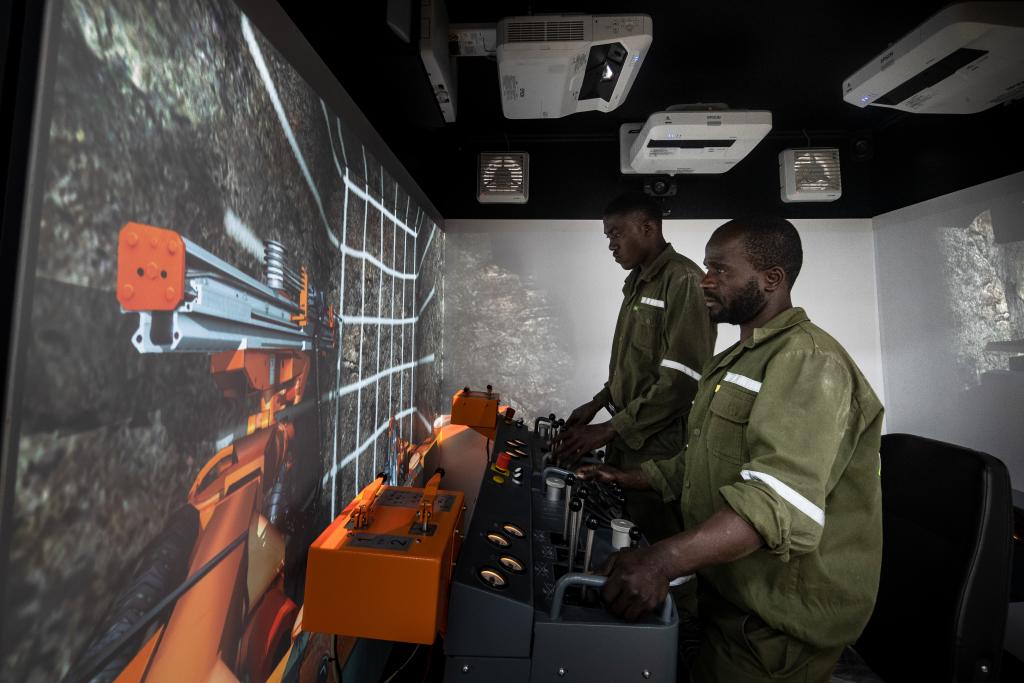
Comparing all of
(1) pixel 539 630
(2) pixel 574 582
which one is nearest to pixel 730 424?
(2) pixel 574 582

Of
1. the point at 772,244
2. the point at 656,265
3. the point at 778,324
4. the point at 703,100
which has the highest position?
the point at 703,100

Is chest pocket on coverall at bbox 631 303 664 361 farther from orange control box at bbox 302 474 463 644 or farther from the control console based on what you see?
orange control box at bbox 302 474 463 644

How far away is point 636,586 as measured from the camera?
912mm

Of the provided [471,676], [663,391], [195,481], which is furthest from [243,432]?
[663,391]

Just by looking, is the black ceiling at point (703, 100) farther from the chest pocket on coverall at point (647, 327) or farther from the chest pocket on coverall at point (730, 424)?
the chest pocket on coverall at point (730, 424)

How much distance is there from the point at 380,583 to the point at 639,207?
6.16 ft

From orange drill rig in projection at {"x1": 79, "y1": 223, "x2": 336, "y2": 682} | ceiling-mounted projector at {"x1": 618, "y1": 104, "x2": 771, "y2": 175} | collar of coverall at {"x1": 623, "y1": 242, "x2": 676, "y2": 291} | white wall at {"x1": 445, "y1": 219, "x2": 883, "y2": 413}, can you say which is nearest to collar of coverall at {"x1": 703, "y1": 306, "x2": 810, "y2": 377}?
collar of coverall at {"x1": 623, "y1": 242, "x2": 676, "y2": 291}

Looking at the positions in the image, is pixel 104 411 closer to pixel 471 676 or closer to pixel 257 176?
pixel 257 176

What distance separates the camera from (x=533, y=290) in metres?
3.48

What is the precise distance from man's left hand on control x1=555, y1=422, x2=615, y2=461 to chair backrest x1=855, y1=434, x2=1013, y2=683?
947mm

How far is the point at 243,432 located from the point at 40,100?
63 cm

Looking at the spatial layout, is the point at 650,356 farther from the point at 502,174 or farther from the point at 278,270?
the point at 502,174

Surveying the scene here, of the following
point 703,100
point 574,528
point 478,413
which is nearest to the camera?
point 574,528

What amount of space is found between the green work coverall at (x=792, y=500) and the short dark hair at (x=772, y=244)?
0.48ft
